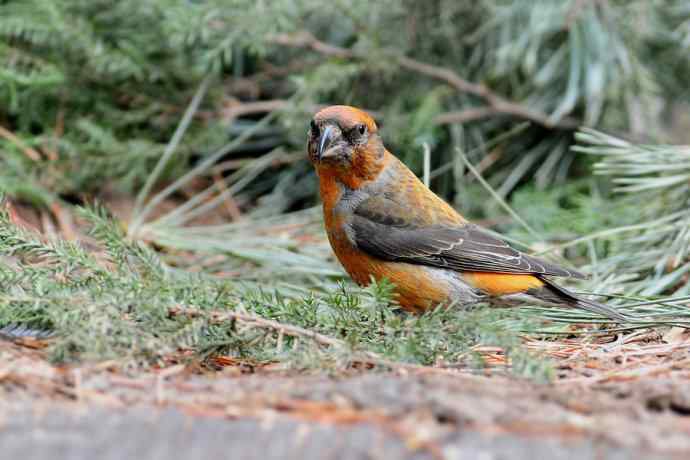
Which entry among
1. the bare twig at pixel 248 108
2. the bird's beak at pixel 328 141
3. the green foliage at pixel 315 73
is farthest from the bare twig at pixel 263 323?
the bare twig at pixel 248 108

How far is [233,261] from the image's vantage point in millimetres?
5098

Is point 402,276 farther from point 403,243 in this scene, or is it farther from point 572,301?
point 572,301

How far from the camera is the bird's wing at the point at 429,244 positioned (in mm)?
4199

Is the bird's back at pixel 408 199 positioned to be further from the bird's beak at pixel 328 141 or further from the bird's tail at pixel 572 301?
the bird's tail at pixel 572 301

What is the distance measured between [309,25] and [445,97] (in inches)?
50.0

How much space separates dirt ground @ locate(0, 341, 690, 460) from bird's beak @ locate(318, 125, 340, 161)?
1773 mm

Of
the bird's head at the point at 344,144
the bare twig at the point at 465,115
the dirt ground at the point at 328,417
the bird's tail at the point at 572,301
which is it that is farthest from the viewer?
the bare twig at the point at 465,115

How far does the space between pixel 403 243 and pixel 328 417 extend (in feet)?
7.07

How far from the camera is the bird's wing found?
4199 mm

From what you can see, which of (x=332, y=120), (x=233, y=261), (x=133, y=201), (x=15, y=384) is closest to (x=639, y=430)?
(x=15, y=384)

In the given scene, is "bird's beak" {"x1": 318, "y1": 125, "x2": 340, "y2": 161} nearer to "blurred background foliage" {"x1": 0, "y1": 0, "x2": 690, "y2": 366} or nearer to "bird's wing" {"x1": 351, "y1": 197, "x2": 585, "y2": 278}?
"bird's wing" {"x1": 351, "y1": 197, "x2": 585, "y2": 278}

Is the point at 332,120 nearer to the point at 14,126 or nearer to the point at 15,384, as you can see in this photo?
the point at 15,384

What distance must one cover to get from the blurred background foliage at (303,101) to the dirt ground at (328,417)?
8.13 feet

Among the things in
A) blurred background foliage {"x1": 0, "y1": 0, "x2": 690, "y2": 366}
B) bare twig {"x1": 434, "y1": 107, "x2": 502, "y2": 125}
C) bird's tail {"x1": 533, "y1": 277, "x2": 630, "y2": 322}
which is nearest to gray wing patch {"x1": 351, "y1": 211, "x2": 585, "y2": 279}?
bird's tail {"x1": 533, "y1": 277, "x2": 630, "y2": 322}
